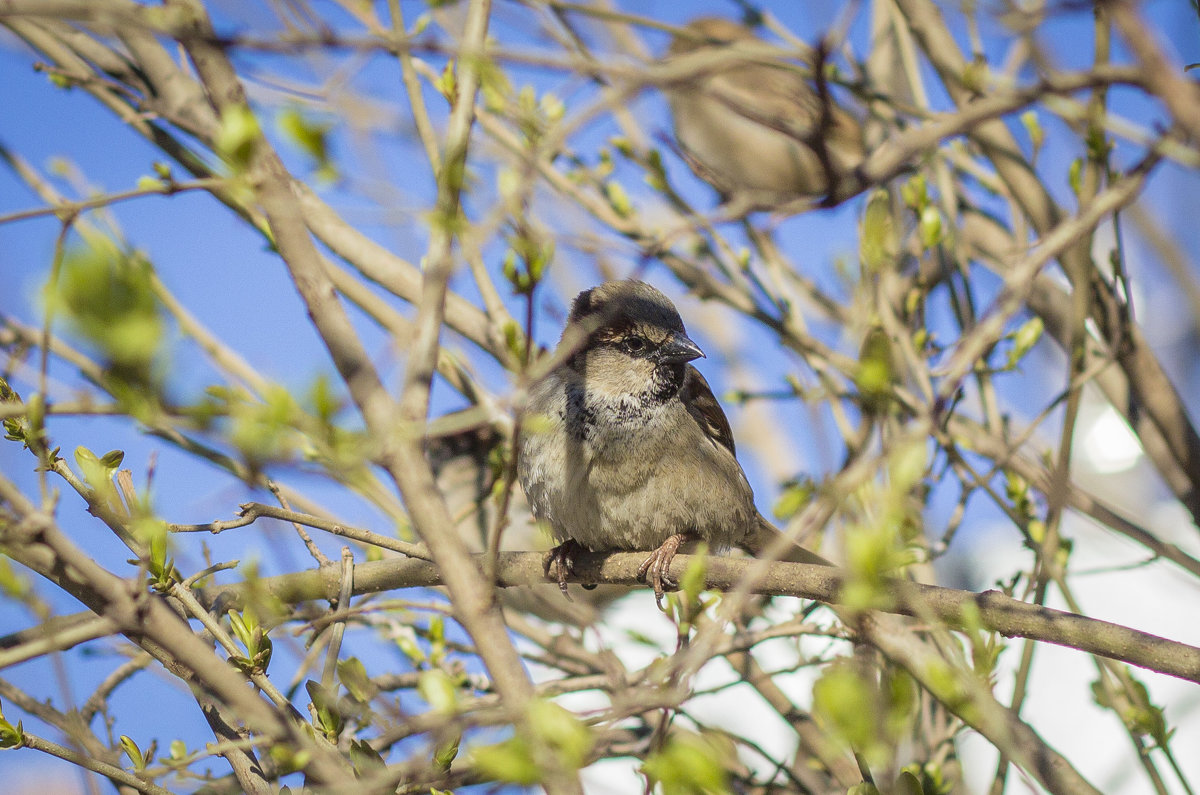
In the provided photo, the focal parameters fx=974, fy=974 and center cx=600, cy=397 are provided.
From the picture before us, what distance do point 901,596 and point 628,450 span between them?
191cm

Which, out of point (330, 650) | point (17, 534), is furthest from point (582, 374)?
point (17, 534)

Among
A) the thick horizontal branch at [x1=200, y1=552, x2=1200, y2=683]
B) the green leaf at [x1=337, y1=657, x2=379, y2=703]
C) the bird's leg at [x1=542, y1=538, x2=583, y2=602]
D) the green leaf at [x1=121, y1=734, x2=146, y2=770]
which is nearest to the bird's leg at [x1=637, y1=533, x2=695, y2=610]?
the thick horizontal branch at [x1=200, y1=552, x2=1200, y2=683]

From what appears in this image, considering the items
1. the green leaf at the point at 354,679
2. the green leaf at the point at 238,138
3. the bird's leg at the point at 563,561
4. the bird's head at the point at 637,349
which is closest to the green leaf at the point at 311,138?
the green leaf at the point at 238,138

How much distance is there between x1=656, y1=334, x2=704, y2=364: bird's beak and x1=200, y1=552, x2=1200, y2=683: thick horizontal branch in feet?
3.05

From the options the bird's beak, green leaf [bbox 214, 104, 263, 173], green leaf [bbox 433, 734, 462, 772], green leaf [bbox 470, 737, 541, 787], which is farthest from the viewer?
Result: the bird's beak

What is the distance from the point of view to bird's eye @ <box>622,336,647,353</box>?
12.5 feet

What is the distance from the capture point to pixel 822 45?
1.92 meters

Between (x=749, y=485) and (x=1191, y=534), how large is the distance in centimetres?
387

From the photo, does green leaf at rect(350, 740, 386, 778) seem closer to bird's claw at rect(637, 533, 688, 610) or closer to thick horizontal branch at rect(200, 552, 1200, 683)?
thick horizontal branch at rect(200, 552, 1200, 683)

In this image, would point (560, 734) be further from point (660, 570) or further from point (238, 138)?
point (660, 570)

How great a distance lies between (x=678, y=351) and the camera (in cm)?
374

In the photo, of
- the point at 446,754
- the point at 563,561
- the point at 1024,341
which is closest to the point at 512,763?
the point at 446,754

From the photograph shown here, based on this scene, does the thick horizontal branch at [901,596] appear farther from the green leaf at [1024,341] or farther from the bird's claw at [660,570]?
the green leaf at [1024,341]

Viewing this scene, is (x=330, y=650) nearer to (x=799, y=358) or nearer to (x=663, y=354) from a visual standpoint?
(x=663, y=354)
